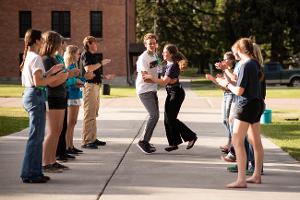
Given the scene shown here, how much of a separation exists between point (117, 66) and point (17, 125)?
1342 inches

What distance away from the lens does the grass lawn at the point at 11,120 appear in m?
15.2

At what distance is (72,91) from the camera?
10.8 metres

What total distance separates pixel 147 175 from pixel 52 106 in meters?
1.64

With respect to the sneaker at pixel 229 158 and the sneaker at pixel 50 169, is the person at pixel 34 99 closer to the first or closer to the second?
the sneaker at pixel 50 169

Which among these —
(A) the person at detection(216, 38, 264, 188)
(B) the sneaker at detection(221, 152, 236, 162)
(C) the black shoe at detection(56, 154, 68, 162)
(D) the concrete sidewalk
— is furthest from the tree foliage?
(A) the person at detection(216, 38, 264, 188)

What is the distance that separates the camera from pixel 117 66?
1973 inches

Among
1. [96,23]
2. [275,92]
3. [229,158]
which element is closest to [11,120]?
[229,158]

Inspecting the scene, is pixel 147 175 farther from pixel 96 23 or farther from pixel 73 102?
pixel 96 23

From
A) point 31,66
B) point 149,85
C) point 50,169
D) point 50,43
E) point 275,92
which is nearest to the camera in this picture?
point 31,66

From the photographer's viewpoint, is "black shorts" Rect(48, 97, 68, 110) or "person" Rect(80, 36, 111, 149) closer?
"black shorts" Rect(48, 97, 68, 110)

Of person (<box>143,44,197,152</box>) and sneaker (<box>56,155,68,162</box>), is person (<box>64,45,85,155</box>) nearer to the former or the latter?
sneaker (<box>56,155,68,162</box>)

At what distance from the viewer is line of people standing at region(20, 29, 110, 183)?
8.04m

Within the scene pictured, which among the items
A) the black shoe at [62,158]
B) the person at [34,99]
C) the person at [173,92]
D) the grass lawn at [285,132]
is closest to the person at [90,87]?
the person at [173,92]

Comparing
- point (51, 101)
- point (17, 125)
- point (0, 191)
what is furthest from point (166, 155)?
point (17, 125)
